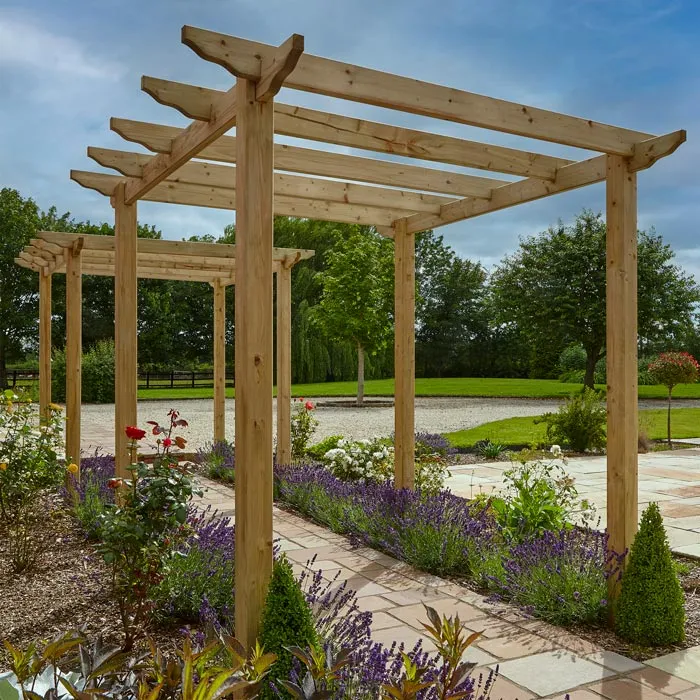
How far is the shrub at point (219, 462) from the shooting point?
7750 mm

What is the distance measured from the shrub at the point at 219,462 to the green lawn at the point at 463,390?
45.9 feet

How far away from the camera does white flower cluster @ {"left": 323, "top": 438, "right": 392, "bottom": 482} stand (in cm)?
705

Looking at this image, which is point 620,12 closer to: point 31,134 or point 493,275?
point 31,134

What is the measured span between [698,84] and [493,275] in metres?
18.7

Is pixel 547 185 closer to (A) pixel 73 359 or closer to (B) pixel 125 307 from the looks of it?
(B) pixel 125 307

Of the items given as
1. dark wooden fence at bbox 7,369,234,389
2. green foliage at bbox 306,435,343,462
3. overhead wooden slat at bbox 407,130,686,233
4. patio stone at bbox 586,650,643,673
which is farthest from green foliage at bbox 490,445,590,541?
dark wooden fence at bbox 7,369,234,389

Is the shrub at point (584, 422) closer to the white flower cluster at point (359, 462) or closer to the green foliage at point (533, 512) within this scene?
the white flower cluster at point (359, 462)

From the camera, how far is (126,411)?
498cm

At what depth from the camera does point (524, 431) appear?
13.0m

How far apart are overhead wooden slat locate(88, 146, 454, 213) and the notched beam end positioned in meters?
1.99

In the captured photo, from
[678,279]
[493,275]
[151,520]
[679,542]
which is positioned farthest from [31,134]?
[678,279]

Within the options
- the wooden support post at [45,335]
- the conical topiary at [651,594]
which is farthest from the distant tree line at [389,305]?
the conical topiary at [651,594]

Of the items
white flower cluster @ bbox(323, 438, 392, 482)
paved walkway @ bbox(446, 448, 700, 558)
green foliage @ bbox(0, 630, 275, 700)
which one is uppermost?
green foliage @ bbox(0, 630, 275, 700)

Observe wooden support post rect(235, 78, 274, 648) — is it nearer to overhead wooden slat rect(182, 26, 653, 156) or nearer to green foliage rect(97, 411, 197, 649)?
overhead wooden slat rect(182, 26, 653, 156)
